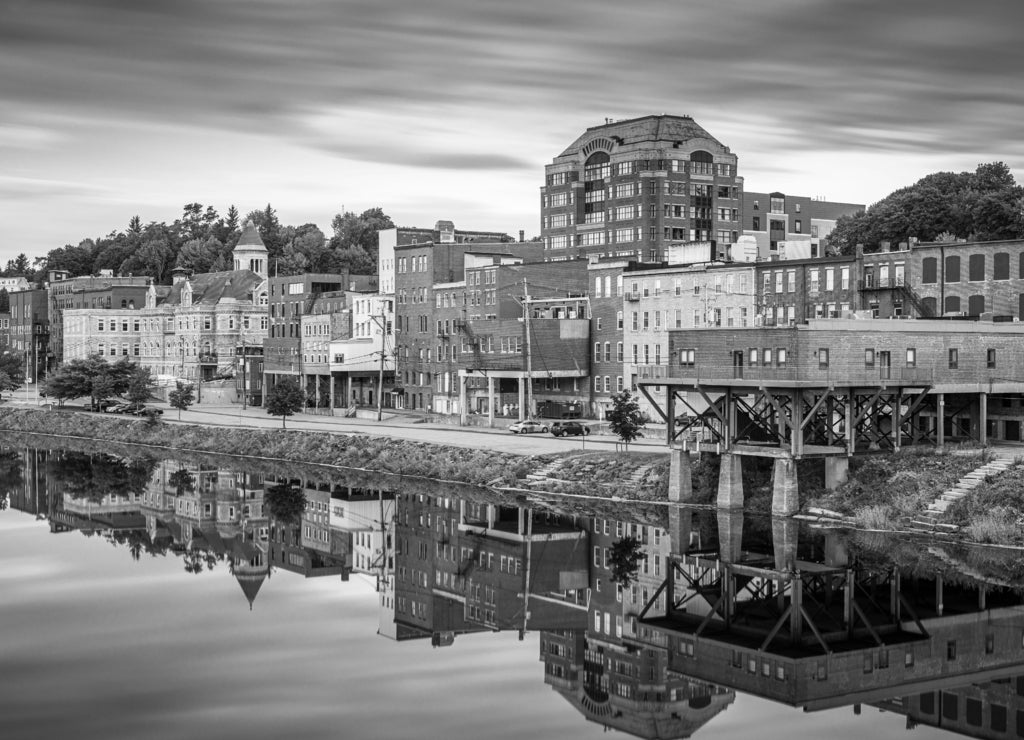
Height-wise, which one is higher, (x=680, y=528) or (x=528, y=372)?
A: (x=528, y=372)

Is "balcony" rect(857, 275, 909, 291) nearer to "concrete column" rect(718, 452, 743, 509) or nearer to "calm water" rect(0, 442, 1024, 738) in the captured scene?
"concrete column" rect(718, 452, 743, 509)

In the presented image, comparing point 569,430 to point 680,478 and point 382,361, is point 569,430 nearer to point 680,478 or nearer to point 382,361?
point 680,478

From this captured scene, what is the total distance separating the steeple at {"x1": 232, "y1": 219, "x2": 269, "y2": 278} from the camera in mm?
160000

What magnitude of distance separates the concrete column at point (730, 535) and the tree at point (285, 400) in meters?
47.7

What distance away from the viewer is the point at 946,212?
11431cm

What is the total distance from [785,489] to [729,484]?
3.00 m

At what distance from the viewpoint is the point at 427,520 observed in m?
66.2

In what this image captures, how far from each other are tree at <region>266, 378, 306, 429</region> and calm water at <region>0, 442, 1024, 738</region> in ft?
117

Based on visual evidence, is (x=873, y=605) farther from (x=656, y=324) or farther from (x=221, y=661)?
(x=656, y=324)

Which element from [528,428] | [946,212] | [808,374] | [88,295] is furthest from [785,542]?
[88,295]

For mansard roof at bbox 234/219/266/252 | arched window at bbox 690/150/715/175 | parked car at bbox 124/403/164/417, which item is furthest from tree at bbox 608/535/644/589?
mansard roof at bbox 234/219/266/252

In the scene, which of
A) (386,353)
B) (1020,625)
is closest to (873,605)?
(1020,625)

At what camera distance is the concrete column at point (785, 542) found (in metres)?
53.3

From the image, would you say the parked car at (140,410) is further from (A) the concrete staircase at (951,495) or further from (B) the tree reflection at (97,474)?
(A) the concrete staircase at (951,495)
